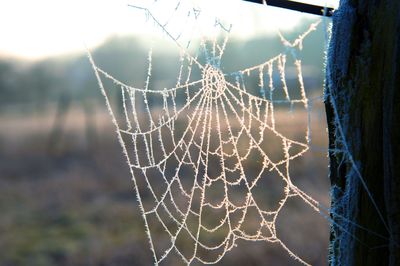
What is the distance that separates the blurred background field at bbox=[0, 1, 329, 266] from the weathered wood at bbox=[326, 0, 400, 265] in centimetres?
272

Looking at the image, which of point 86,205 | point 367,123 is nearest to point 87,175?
point 86,205

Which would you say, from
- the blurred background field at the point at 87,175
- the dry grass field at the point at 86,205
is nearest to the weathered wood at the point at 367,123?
the blurred background field at the point at 87,175

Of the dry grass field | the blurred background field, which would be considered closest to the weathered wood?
the blurred background field

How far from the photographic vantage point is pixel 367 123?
113 cm

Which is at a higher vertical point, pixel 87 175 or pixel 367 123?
pixel 367 123

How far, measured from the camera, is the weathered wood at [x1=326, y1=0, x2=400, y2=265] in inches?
42.9

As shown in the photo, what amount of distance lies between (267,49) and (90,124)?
8.34 meters

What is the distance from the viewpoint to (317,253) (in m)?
7.88

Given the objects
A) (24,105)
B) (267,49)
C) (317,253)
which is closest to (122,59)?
(24,105)

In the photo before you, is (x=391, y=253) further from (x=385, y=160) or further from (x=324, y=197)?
(x=324, y=197)

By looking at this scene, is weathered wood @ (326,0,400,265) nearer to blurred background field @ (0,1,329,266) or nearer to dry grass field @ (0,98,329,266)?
blurred background field @ (0,1,329,266)

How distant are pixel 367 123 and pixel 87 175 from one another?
11993mm

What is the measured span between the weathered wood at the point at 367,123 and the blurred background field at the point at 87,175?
8.91ft

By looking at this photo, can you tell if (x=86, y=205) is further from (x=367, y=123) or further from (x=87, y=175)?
(x=367, y=123)
